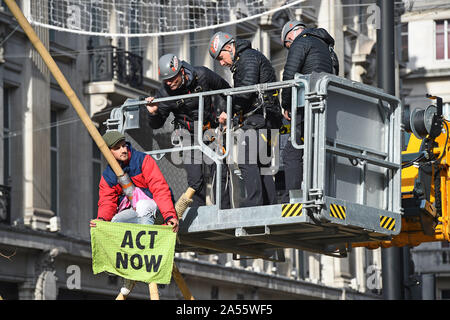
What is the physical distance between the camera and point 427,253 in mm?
62625

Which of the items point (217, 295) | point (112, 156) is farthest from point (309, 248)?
point (217, 295)

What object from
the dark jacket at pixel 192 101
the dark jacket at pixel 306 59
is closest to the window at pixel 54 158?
the dark jacket at pixel 192 101

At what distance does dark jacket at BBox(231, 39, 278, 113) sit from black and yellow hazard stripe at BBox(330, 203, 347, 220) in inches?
59.5

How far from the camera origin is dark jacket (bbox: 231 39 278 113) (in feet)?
47.6

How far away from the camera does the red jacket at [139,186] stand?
13.5 meters

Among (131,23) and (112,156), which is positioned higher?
(131,23)

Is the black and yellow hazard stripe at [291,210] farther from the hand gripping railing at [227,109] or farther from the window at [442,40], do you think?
the window at [442,40]

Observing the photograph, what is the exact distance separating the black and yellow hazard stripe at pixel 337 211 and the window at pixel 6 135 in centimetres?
1784

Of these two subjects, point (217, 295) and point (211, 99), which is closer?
point (211, 99)

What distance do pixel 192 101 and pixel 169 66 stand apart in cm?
46

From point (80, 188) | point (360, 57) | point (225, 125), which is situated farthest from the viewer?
point (360, 57)

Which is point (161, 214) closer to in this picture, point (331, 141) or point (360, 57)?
point (331, 141)

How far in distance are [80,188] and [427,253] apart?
31651mm

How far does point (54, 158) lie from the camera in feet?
108
